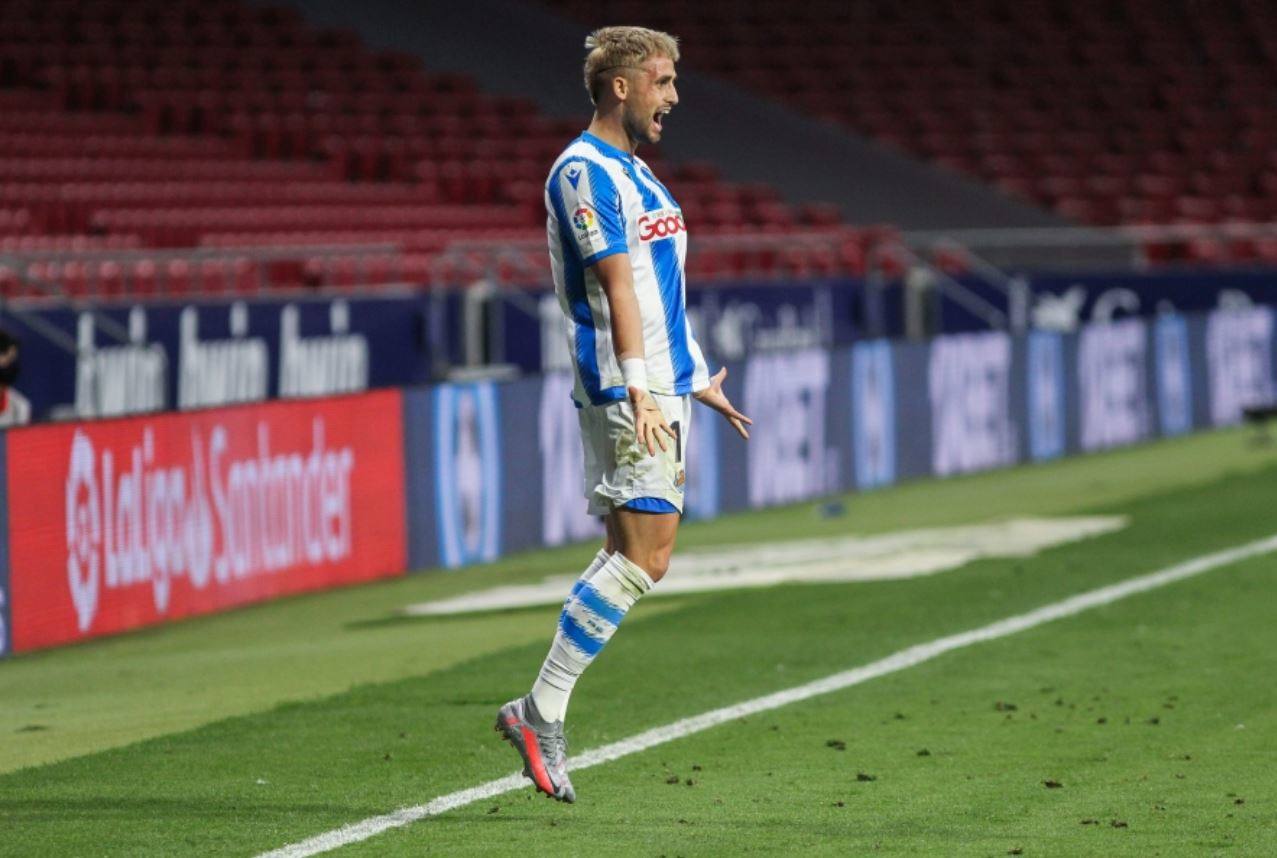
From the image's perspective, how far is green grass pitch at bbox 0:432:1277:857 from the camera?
584 centimetres

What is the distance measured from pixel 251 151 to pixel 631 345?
20.2m

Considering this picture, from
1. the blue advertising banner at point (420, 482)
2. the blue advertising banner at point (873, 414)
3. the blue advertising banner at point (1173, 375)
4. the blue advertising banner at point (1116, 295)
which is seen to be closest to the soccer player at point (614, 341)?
the blue advertising banner at point (420, 482)

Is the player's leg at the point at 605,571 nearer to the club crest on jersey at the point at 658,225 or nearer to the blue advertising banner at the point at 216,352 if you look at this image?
the club crest on jersey at the point at 658,225

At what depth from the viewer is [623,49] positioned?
19.4 ft

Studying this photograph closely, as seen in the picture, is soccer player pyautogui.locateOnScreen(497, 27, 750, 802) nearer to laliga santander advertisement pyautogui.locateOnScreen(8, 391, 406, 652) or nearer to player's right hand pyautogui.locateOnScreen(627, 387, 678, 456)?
player's right hand pyautogui.locateOnScreen(627, 387, 678, 456)

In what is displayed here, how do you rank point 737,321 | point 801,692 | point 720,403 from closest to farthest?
point 720,403 → point 801,692 → point 737,321

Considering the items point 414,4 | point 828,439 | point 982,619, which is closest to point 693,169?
point 414,4

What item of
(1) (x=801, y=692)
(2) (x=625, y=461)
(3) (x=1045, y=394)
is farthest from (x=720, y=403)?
(3) (x=1045, y=394)

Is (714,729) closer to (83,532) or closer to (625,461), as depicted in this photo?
(625,461)

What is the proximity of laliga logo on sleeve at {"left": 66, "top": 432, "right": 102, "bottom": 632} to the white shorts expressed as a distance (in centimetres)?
524

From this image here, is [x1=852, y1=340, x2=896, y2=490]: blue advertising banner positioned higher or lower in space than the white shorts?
lower

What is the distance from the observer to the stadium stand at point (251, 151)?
20.3 m

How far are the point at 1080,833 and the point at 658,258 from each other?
1.77m

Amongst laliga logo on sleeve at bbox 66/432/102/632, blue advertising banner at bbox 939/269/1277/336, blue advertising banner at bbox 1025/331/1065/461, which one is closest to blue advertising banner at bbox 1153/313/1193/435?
blue advertising banner at bbox 939/269/1277/336
